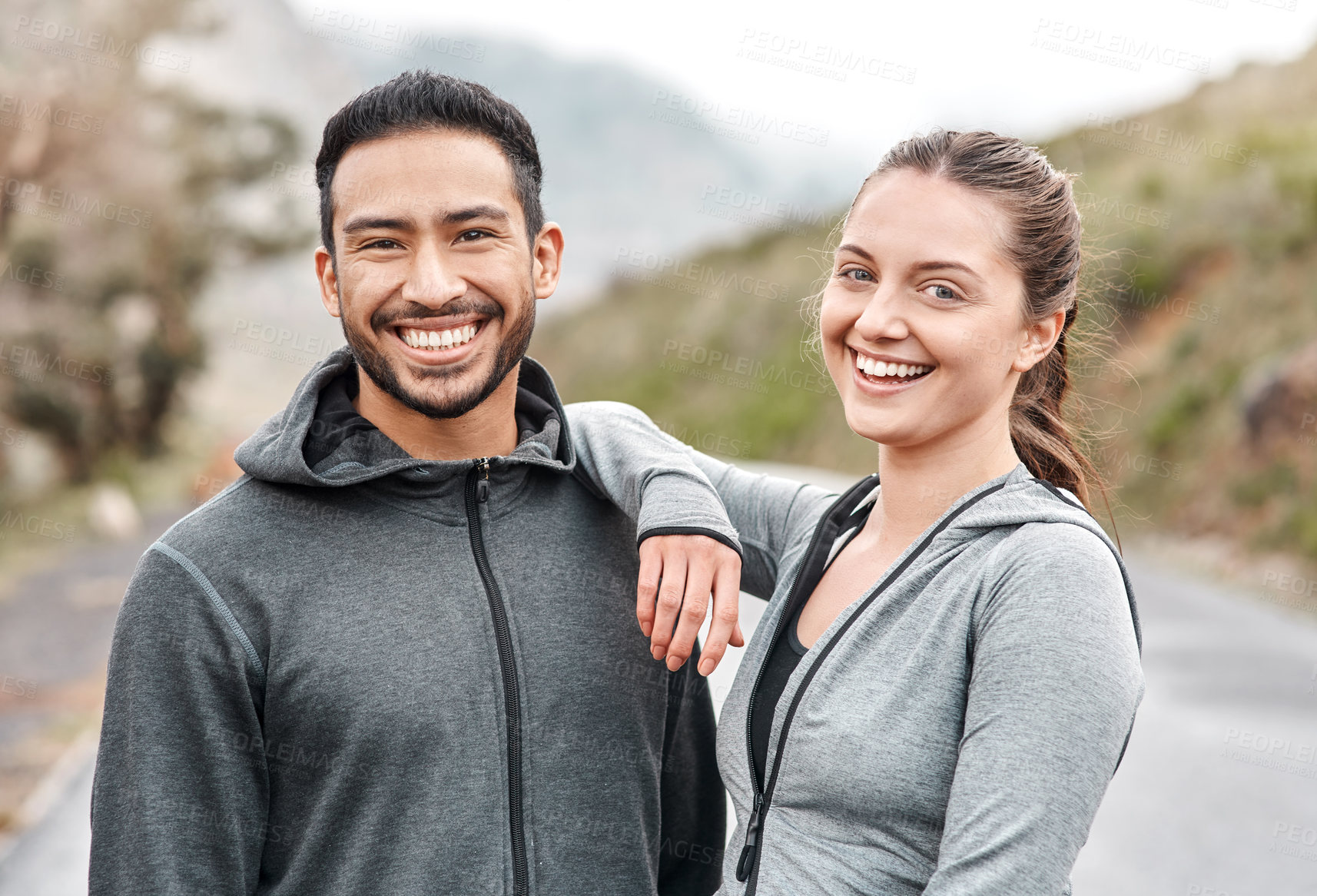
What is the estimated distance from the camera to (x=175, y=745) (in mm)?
1773

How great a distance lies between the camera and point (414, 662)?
1.93m

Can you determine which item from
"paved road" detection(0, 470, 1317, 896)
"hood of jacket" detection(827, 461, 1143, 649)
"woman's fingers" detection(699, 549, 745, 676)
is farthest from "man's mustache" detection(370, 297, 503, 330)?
"paved road" detection(0, 470, 1317, 896)

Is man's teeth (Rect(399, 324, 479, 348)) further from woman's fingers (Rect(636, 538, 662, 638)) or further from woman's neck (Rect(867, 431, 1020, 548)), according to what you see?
woman's neck (Rect(867, 431, 1020, 548))

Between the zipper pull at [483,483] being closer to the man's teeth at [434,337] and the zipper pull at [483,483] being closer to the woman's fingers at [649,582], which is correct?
the man's teeth at [434,337]

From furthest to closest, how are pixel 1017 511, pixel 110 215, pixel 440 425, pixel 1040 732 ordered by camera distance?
1. pixel 110 215
2. pixel 440 425
3. pixel 1017 511
4. pixel 1040 732

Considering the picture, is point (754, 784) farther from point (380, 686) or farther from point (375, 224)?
point (375, 224)

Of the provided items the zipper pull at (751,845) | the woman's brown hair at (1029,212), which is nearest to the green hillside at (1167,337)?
the woman's brown hair at (1029,212)

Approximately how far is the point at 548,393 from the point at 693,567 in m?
0.66

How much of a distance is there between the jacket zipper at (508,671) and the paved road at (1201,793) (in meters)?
2.66

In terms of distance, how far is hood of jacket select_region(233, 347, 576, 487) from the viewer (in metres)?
1.97

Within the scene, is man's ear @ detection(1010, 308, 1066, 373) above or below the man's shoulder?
above

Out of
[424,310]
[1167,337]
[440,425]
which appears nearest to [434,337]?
[424,310]

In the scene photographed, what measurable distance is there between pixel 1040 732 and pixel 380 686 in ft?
3.56

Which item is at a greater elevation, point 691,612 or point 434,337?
point 434,337
